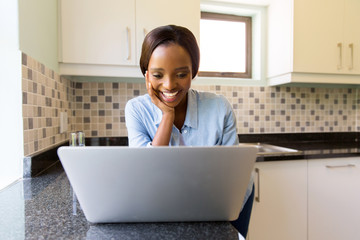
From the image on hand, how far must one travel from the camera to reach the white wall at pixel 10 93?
885 mm

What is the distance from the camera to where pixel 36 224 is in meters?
0.50

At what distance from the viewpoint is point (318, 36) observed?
5.43 feet

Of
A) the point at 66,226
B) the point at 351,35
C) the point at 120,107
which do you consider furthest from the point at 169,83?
the point at 351,35

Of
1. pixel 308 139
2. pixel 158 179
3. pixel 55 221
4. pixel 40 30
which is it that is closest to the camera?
pixel 158 179

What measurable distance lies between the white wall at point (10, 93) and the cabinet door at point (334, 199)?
5.20 ft

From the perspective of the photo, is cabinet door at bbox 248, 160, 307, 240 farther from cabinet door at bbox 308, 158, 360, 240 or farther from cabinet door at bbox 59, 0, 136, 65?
cabinet door at bbox 59, 0, 136, 65

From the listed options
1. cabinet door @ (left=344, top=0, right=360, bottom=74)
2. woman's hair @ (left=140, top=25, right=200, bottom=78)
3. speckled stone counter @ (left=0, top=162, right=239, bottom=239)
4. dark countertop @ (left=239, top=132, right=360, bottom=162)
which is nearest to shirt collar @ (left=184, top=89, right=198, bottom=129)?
woman's hair @ (left=140, top=25, right=200, bottom=78)

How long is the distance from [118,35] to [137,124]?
2.60ft

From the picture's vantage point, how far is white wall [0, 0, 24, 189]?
2.90ft

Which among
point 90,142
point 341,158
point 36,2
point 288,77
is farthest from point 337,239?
point 36,2

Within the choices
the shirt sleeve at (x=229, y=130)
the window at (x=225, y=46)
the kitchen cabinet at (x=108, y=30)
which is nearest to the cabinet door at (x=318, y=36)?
the window at (x=225, y=46)

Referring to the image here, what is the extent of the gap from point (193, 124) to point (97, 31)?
934mm

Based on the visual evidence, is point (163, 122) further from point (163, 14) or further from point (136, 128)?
point (163, 14)

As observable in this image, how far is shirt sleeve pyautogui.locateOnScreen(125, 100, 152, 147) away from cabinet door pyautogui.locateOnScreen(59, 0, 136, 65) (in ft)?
2.11
